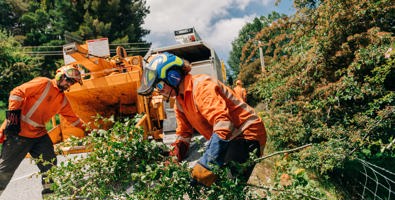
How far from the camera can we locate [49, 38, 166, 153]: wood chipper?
265 inches

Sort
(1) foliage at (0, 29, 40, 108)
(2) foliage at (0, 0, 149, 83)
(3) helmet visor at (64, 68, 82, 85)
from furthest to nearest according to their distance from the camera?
(2) foliage at (0, 0, 149, 83) → (1) foliage at (0, 29, 40, 108) → (3) helmet visor at (64, 68, 82, 85)

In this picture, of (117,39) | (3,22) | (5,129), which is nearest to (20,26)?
(3,22)

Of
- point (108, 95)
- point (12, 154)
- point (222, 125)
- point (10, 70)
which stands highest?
point (10, 70)

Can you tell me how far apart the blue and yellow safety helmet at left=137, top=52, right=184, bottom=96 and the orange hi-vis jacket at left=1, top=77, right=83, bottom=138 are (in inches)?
93.1

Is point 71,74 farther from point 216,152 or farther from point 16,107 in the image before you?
point 216,152

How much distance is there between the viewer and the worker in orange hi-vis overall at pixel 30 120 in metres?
3.84

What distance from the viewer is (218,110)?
6.79 feet

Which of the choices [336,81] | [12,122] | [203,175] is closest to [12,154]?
[12,122]

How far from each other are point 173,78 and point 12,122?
258 cm

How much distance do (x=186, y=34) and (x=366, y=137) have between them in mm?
6568

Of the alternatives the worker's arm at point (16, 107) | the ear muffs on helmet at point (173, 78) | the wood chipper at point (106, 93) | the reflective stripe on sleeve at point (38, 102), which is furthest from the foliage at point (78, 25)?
the ear muffs on helmet at point (173, 78)

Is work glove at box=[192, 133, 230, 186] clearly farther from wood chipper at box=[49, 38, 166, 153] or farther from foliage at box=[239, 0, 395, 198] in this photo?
wood chipper at box=[49, 38, 166, 153]

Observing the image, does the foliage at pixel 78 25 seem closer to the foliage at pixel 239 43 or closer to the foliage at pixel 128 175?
the foliage at pixel 239 43

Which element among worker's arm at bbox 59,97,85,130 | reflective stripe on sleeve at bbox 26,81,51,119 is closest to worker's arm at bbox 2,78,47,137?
reflective stripe on sleeve at bbox 26,81,51,119
